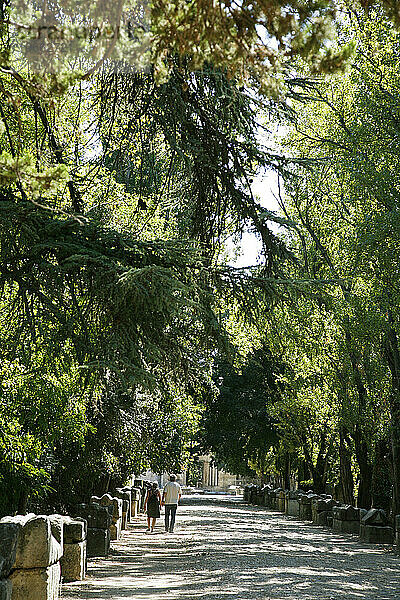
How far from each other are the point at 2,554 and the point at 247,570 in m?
6.63

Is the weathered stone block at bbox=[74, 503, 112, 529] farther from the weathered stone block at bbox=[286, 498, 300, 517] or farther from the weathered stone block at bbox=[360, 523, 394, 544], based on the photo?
the weathered stone block at bbox=[286, 498, 300, 517]

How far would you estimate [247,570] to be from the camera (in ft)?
39.1

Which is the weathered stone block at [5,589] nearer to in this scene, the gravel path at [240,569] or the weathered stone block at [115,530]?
the gravel path at [240,569]

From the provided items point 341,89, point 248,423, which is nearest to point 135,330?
point 341,89

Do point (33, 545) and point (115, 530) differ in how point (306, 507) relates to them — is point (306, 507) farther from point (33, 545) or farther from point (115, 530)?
point (33, 545)

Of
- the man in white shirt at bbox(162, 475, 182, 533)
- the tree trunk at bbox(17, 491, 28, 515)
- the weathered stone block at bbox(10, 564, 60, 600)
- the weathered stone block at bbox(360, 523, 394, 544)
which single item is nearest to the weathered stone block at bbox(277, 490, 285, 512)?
the man in white shirt at bbox(162, 475, 182, 533)

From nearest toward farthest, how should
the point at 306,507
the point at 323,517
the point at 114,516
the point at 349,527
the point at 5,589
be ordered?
1. the point at 5,589
2. the point at 114,516
3. the point at 349,527
4. the point at 323,517
5. the point at 306,507

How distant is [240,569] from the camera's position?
1209 cm

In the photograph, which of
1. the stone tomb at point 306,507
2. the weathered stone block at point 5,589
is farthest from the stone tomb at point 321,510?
the weathered stone block at point 5,589

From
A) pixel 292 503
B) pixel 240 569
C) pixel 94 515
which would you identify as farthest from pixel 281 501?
pixel 240 569

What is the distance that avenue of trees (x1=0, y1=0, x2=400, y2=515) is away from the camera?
483 cm

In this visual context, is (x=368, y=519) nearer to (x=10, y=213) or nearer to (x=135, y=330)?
(x=135, y=330)

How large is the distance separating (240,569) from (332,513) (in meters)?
14.3

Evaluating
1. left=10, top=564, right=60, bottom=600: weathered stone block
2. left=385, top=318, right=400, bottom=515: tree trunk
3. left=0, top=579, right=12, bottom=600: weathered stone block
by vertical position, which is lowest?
left=10, top=564, right=60, bottom=600: weathered stone block
